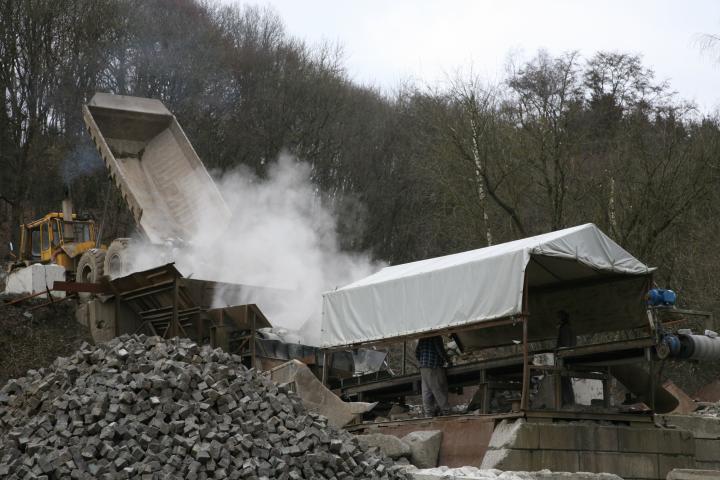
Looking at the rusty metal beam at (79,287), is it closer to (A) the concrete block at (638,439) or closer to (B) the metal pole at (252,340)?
(B) the metal pole at (252,340)

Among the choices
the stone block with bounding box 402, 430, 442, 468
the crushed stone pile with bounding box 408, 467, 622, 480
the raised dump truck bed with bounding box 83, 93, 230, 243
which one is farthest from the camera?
the raised dump truck bed with bounding box 83, 93, 230, 243

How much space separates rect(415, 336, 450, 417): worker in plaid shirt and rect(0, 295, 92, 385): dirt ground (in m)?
9.10

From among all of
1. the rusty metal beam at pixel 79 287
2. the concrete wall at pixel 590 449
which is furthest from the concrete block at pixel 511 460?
the rusty metal beam at pixel 79 287

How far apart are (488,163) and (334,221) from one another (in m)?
9.70

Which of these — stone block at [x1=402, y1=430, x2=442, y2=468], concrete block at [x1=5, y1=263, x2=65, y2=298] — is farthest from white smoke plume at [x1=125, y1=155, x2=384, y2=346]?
stone block at [x1=402, y1=430, x2=442, y2=468]

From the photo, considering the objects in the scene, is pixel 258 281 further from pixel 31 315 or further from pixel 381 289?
pixel 381 289

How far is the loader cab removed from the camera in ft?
76.2

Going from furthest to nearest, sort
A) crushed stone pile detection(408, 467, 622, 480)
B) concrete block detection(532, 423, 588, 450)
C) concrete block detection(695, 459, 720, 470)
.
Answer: concrete block detection(695, 459, 720, 470)
concrete block detection(532, 423, 588, 450)
crushed stone pile detection(408, 467, 622, 480)

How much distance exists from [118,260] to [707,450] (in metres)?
12.7

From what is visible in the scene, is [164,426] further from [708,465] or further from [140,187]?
[140,187]

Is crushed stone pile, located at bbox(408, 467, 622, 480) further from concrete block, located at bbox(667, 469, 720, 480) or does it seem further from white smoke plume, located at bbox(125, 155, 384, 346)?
white smoke plume, located at bbox(125, 155, 384, 346)

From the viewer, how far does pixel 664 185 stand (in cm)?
2331

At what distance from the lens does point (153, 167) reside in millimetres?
22625

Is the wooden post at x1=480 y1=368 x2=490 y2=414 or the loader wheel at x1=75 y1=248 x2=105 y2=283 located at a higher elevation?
the loader wheel at x1=75 y1=248 x2=105 y2=283
